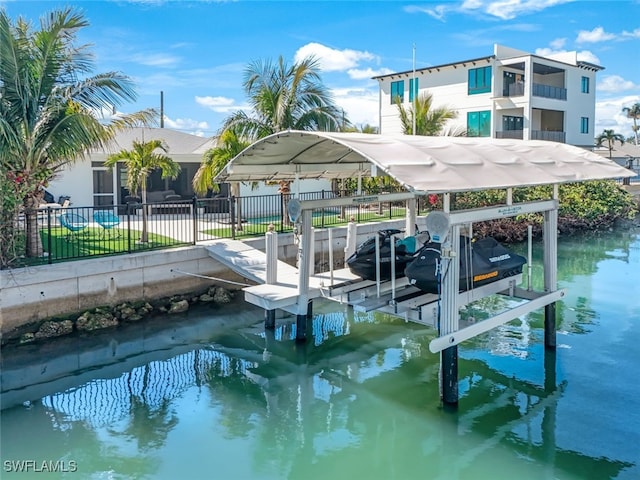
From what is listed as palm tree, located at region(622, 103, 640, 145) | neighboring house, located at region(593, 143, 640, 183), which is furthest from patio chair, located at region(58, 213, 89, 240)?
Result: palm tree, located at region(622, 103, 640, 145)

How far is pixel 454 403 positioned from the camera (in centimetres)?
815

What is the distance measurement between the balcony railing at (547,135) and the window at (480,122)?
9.46 feet

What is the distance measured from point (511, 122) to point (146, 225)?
1095 inches

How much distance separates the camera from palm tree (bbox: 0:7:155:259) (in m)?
11.2

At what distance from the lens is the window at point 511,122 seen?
115 feet

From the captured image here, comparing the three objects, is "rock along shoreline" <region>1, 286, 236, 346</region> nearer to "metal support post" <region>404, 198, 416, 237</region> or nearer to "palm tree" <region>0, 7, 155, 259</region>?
"palm tree" <region>0, 7, 155, 259</region>

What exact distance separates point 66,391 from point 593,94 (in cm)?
4097

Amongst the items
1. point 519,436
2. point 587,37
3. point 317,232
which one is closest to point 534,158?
point 519,436

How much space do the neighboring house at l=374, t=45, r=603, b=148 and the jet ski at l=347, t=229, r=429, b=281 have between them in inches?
908

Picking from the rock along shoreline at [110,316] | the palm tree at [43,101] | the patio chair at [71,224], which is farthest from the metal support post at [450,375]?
the patio chair at [71,224]

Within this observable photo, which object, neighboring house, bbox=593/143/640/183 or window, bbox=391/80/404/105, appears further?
neighboring house, bbox=593/143/640/183

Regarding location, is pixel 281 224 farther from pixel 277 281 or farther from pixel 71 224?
pixel 71 224

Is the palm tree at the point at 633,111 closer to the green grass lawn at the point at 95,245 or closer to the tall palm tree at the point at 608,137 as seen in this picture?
the tall palm tree at the point at 608,137

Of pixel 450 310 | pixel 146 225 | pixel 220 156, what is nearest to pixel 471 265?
pixel 450 310
